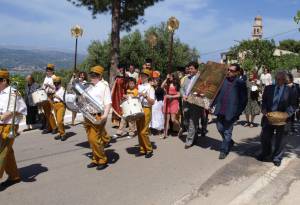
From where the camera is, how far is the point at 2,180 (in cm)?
665

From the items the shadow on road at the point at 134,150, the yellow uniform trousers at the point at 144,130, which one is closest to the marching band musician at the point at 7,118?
the yellow uniform trousers at the point at 144,130

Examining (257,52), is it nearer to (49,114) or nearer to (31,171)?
(49,114)

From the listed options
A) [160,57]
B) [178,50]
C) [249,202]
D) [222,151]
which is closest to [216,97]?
[222,151]

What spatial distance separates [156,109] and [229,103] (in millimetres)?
2901

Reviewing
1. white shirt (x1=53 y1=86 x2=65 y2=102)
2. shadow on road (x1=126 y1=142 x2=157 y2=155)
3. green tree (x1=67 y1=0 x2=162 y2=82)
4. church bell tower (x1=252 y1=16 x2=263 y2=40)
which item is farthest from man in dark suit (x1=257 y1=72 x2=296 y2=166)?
church bell tower (x1=252 y1=16 x2=263 y2=40)

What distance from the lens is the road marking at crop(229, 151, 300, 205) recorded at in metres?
5.58

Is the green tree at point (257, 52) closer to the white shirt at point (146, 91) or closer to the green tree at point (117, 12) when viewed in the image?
the green tree at point (117, 12)

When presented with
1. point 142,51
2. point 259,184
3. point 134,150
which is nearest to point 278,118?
point 259,184

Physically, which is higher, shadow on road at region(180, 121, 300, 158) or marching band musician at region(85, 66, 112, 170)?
marching band musician at region(85, 66, 112, 170)

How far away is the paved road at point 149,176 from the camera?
19.1 ft

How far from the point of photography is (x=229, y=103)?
8.14 m

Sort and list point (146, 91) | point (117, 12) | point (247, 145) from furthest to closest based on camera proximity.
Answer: point (117, 12) → point (247, 145) → point (146, 91)

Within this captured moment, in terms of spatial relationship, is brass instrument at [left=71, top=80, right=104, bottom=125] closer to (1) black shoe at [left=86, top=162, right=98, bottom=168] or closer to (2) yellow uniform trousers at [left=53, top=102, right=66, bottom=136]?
(1) black shoe at [left=86, top=162, right=98, bottom=168]

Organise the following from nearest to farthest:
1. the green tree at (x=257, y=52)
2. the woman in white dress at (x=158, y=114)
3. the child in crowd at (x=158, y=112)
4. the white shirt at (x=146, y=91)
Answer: the white shirt at (x=146, y=91) → the child in crowd at (x=158, y=112) → the woman in white dress at (x=158, y=114) → the green tree at (x=257, y=52)
